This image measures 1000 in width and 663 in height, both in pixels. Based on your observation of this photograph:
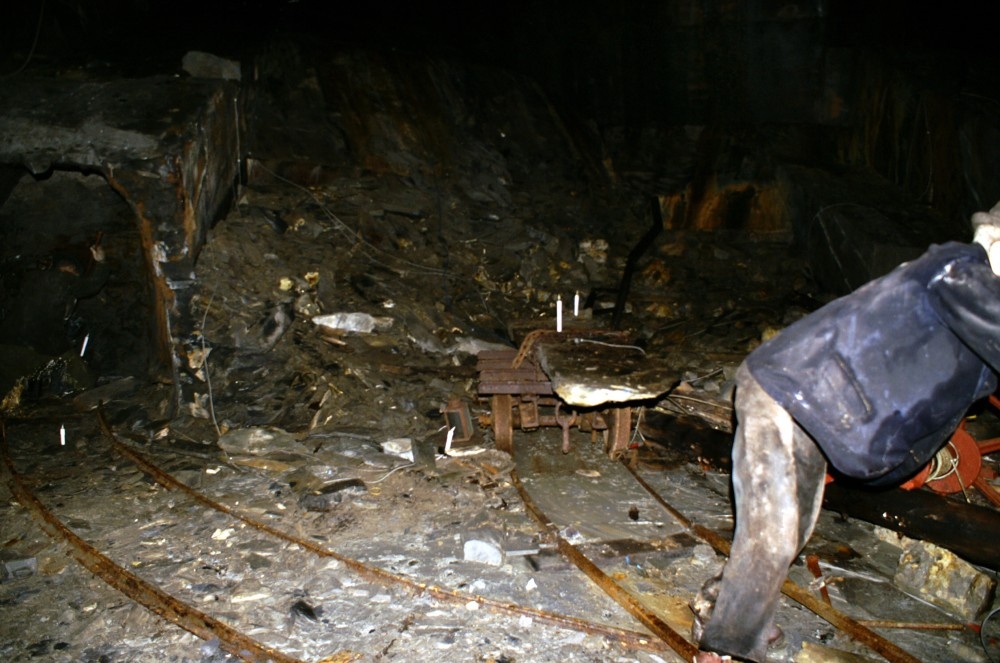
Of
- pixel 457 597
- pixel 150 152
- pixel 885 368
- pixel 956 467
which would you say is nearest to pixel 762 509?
pixel 885 368

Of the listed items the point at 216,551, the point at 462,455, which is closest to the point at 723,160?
the point at 462,455

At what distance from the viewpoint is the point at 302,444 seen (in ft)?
18.1

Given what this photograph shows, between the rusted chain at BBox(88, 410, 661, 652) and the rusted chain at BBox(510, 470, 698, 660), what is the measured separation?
0.08m

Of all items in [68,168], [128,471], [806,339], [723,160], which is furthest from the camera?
[723,160]

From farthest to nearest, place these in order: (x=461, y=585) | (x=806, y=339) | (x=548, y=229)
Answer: (x=548, y=229) < (x=461, y=585) < (x=806, y=339)

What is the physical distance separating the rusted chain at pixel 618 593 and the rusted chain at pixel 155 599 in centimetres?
153

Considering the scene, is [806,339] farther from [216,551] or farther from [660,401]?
[216,551]

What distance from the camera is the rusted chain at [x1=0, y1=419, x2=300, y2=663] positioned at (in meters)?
3.26

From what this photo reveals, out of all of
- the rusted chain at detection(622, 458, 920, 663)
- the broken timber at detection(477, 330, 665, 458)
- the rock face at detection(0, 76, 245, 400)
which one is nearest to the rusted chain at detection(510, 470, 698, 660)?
the rusted chain at detection(622, 458, 920, 663)

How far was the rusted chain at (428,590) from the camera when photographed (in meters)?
3.39

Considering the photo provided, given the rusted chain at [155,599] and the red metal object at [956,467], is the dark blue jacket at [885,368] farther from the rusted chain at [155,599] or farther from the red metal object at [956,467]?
the rusted chain at [155,599]

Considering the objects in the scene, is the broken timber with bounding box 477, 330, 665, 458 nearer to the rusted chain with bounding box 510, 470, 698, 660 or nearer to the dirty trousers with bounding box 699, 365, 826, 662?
the rusted chain with bounding box 510, 470, 698, 660

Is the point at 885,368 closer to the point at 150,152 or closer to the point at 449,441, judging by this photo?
the point at 449,441

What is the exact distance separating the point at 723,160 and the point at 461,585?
8.24m
